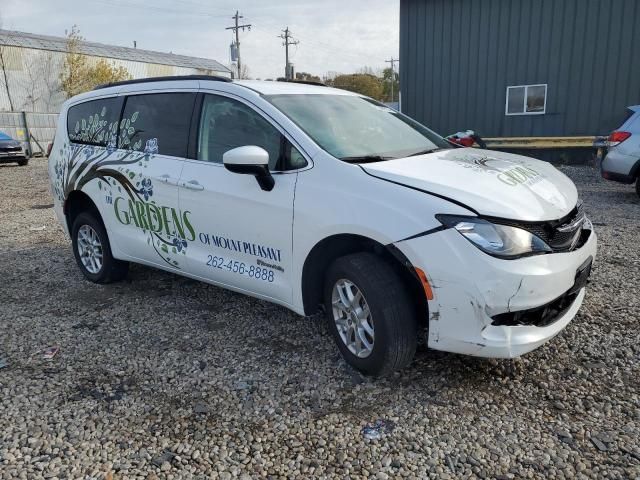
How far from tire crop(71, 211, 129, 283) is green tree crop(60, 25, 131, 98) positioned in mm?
30736

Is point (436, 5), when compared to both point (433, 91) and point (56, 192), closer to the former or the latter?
point (433, 91)

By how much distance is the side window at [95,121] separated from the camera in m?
4.76

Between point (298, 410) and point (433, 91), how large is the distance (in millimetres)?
14074

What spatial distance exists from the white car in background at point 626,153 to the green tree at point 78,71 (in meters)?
30.6

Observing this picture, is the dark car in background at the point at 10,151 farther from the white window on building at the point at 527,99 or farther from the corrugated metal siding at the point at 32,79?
the white window on building at the point at 527,99

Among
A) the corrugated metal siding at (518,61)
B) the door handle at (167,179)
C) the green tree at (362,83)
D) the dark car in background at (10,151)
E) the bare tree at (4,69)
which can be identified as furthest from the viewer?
the green tree at (362,83)

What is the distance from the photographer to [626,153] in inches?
339

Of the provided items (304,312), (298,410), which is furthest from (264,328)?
(298,410)

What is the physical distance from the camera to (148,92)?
4.49 meters

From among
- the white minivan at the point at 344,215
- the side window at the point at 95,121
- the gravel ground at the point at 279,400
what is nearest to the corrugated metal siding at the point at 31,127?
the side window at the point at 95,121

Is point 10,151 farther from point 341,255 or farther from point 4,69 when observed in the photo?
point 341,255

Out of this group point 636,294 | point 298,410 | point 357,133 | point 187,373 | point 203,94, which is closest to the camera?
point 298,410

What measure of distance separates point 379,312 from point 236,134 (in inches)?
67.0

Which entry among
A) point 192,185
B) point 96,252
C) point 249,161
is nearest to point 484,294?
point 249,161
